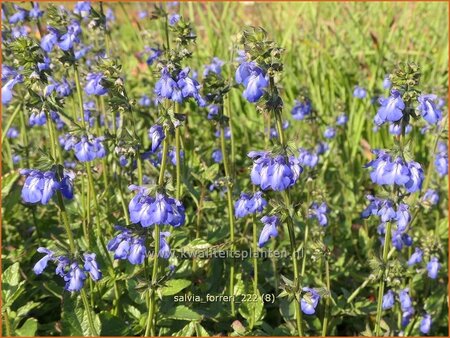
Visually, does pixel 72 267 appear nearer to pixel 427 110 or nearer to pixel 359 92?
pixel 427 110

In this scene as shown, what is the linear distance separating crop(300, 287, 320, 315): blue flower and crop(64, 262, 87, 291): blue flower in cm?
105

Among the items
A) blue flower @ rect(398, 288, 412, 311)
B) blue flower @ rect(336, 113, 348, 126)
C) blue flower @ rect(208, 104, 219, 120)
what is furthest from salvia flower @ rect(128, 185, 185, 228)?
blue flower @ rect(336, 113, 348, 126)

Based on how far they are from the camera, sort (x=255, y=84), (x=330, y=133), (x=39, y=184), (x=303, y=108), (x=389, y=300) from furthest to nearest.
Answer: (x=330, y=133) < (x=303, y=108) < (x=389, y=300) < (x=39, y=184) < (x=255, y=84)

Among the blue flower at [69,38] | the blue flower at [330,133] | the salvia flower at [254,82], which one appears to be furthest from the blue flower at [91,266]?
the blue flower at [330,133]

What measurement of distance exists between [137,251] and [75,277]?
0.32 metres

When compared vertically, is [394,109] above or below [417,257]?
above

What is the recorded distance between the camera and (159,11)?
3520 millimetres

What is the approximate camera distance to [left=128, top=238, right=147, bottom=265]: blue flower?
2.53 m

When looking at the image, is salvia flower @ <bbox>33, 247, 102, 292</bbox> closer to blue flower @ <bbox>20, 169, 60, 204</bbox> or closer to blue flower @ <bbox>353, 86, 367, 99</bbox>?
blue flower @ <bbox>20, 169, 60, 204</bbox>

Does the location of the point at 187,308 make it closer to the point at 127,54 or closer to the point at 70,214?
the point at 70,214

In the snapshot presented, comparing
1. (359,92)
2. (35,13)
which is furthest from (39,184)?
(359,92)

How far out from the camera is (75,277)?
258 cm

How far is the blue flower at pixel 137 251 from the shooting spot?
2525 millimetres

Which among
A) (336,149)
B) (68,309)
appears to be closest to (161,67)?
(68,309)
